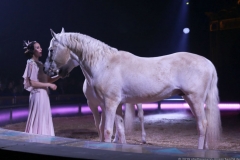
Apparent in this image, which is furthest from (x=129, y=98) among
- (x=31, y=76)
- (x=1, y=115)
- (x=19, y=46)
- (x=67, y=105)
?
(x=19, y=46)

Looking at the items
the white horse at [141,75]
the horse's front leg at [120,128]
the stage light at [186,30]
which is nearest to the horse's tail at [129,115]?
the horse's front leg at [120,128]

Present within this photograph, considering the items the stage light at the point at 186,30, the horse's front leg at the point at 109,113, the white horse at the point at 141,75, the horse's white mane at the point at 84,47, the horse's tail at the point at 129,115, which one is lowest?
the horse's tail at the point at 129,115

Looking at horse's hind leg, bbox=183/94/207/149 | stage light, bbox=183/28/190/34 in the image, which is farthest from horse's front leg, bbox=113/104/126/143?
stage light, bbox=183/28/190/34

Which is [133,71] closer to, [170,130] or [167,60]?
[167,60]

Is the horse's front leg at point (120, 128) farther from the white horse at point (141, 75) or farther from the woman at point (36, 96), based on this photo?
the woman at point (36, 96)

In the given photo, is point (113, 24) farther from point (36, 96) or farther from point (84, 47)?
point (84, 47)

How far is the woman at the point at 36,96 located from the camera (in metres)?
3.56

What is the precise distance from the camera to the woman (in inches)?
140

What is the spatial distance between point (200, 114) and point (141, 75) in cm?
89

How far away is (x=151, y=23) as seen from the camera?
15.6 m

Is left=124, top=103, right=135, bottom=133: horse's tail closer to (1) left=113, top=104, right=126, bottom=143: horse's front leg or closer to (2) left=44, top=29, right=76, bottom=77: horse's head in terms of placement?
(1) left=113, top=104, right=126, bottom=143: horse's front leg

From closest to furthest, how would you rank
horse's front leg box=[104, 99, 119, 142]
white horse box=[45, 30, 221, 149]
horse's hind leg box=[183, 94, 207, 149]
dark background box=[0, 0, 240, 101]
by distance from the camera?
horse's front leg box=[104, 99, 119, 142], white horse box=[45, 30, 221, 149], horse's hind leg box=[183, 94, 207, 149], dark background box=[0, 0, 240, 101]

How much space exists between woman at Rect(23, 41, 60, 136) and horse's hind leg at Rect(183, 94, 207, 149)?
186 cm

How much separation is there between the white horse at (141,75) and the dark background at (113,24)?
8.73 metres
